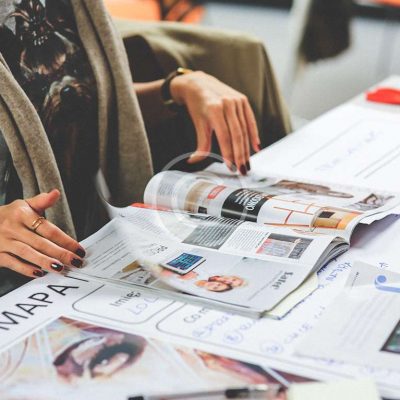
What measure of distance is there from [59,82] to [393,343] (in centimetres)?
71

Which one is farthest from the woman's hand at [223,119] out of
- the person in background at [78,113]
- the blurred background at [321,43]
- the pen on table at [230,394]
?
the blurred background at [321,43]

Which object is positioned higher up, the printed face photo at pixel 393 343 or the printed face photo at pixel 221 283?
the printed face photo at pixel 221 283

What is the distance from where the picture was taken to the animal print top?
1.07 m

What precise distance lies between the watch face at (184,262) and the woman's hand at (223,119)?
304mm

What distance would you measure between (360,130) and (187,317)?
2.19 feet

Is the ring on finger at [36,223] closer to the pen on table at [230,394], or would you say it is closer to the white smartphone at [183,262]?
the white smartphone at [183,262]

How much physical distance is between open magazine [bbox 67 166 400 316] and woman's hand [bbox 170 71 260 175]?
10 centimetres

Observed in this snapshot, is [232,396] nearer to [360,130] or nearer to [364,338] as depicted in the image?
[364,338]

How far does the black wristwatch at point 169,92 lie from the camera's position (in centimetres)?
131

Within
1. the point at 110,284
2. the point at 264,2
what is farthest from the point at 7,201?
the point at 264,2

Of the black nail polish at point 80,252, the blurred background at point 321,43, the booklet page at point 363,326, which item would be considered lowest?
the blurred background at point 321,43

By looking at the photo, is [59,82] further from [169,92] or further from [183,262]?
[183,262]

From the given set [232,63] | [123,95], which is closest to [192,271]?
[123,95]

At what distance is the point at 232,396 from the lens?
58 centimetres
